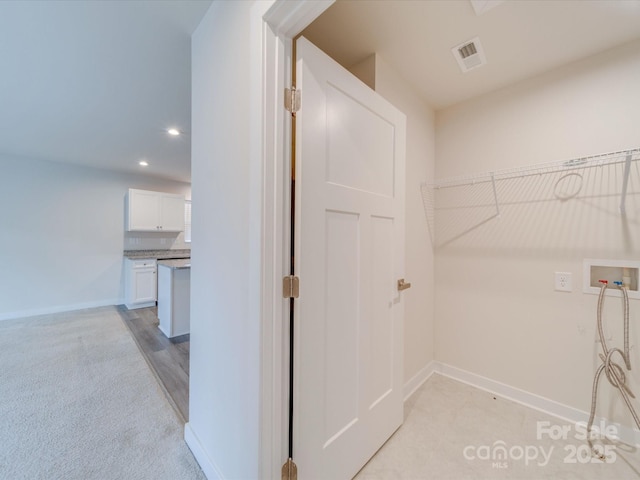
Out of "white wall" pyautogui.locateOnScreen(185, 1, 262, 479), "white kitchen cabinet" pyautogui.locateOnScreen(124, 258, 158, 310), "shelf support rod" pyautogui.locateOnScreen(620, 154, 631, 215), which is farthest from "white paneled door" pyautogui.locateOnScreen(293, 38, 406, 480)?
"white kitchen cabinet" pyautogui.locateOnScreen(124, 258, 158, 310)

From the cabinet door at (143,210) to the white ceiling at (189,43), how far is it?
215 cm

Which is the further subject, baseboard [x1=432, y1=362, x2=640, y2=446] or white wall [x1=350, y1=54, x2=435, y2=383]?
white wall [x1=350, y1=54, x2=435, y2=383]

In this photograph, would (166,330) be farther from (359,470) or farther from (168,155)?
(359,470)

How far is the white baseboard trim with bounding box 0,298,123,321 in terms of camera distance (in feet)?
12.4

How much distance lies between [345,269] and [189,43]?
1744 mm

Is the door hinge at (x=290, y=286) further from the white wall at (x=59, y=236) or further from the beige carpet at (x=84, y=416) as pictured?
the white wall at (x=59, y=236)

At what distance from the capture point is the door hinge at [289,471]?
3.33ft

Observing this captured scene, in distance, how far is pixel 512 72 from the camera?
1797mm

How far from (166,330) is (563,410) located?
13.1 feet

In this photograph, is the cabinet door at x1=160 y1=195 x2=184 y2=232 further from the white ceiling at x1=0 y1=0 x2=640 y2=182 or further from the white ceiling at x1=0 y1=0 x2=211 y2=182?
the white ceiling at x1=0 y1=0 x2=640 y2=182

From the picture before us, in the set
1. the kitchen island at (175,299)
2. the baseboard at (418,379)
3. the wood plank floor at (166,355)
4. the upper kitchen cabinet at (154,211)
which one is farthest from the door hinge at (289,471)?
the upper kitchen cabinet at (154,211)

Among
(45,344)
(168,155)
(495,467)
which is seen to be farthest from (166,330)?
(495,467)

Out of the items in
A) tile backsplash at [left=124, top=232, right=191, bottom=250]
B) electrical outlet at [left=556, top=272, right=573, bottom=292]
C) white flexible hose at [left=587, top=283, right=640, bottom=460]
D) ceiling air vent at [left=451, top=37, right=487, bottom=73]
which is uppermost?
ceiling air vent at [left=451, top=37, right=487, bottom=73]

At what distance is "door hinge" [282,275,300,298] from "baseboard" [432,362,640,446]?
6.55ft
